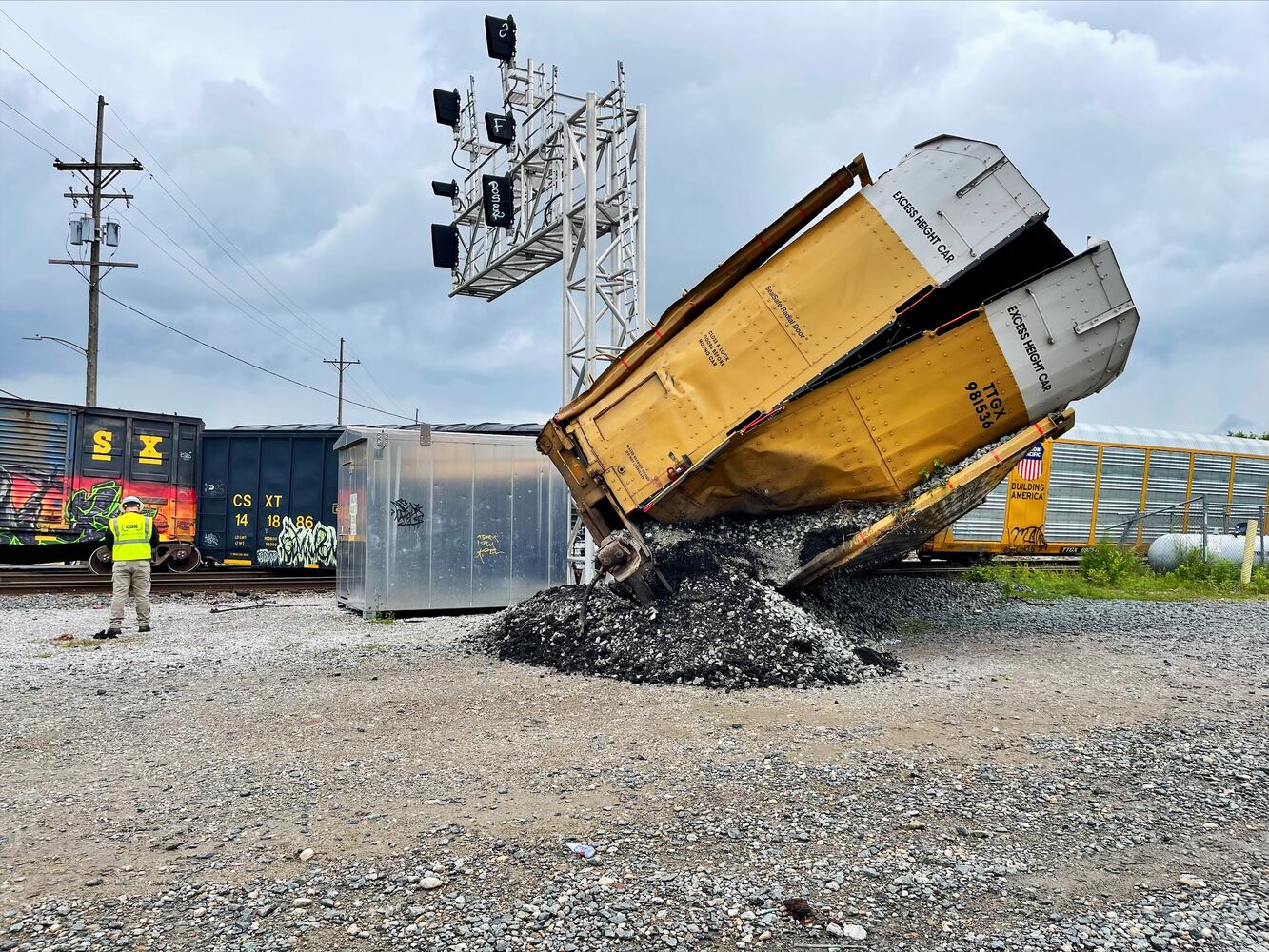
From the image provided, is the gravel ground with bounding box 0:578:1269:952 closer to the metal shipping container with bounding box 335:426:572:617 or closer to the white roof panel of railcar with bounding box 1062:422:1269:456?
the metal shipping container with bounding box 335:426:572:617

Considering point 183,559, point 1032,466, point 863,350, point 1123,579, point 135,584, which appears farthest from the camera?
point 183,559

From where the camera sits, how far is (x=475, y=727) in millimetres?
5465

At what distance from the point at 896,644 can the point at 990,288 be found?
3.34 m

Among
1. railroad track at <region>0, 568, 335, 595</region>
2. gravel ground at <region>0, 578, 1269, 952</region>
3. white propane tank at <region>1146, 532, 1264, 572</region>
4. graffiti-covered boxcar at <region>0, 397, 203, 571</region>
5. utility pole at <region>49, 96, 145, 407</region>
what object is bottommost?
gravel ground at <region>0, 578, 1269, 952</region>

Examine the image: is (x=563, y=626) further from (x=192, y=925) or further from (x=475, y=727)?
(x=192, y=925)

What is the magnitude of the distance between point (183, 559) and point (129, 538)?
619 cm

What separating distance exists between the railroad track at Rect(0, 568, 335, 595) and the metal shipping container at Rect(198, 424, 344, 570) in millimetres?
478

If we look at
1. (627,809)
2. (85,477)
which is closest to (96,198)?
(85,477)

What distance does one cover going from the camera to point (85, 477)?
1446 centimetres

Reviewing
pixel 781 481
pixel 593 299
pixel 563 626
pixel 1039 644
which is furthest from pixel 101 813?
pixel 593 299

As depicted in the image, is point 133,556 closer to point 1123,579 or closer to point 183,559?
point 183,559

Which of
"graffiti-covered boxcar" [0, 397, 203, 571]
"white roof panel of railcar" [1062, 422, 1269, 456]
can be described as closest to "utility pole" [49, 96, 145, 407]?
"graffiti-covered boxcar" [0, 397, 203, 571]

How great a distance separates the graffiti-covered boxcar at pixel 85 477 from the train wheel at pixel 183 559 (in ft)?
0.05

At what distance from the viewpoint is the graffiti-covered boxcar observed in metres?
14.0
